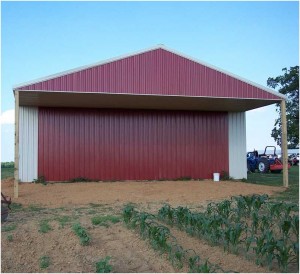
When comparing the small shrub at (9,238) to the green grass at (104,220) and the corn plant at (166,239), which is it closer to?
the green grass at (104,220)

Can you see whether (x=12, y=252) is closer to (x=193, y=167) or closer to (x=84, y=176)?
(x=84, y=176)

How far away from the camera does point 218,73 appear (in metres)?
16.2

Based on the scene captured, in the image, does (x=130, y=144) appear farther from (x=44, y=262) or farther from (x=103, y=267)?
(x=103, y=267)

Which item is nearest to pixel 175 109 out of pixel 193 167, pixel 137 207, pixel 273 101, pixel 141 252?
pixel 193 167

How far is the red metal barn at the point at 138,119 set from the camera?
15328mm

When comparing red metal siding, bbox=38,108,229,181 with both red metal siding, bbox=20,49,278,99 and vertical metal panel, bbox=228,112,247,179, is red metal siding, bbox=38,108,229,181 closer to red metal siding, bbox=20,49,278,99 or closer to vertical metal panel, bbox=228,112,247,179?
vertical metal panel, bbox=228,112,247,179

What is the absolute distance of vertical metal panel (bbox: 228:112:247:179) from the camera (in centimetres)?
2067

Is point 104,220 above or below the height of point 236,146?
below

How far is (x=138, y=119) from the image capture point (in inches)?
771

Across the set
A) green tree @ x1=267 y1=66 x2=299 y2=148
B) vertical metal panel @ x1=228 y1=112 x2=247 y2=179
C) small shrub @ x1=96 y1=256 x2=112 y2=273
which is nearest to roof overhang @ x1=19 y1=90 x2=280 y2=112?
vertical metal panel @ x1=228 y1=112 x2=247 y2=179

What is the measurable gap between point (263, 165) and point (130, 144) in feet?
46.0

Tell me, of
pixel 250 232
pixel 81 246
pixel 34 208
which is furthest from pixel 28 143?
pixel 250 232

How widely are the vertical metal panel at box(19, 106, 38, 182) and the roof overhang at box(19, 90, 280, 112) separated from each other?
0.58m

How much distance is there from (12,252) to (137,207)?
5.15 metres
